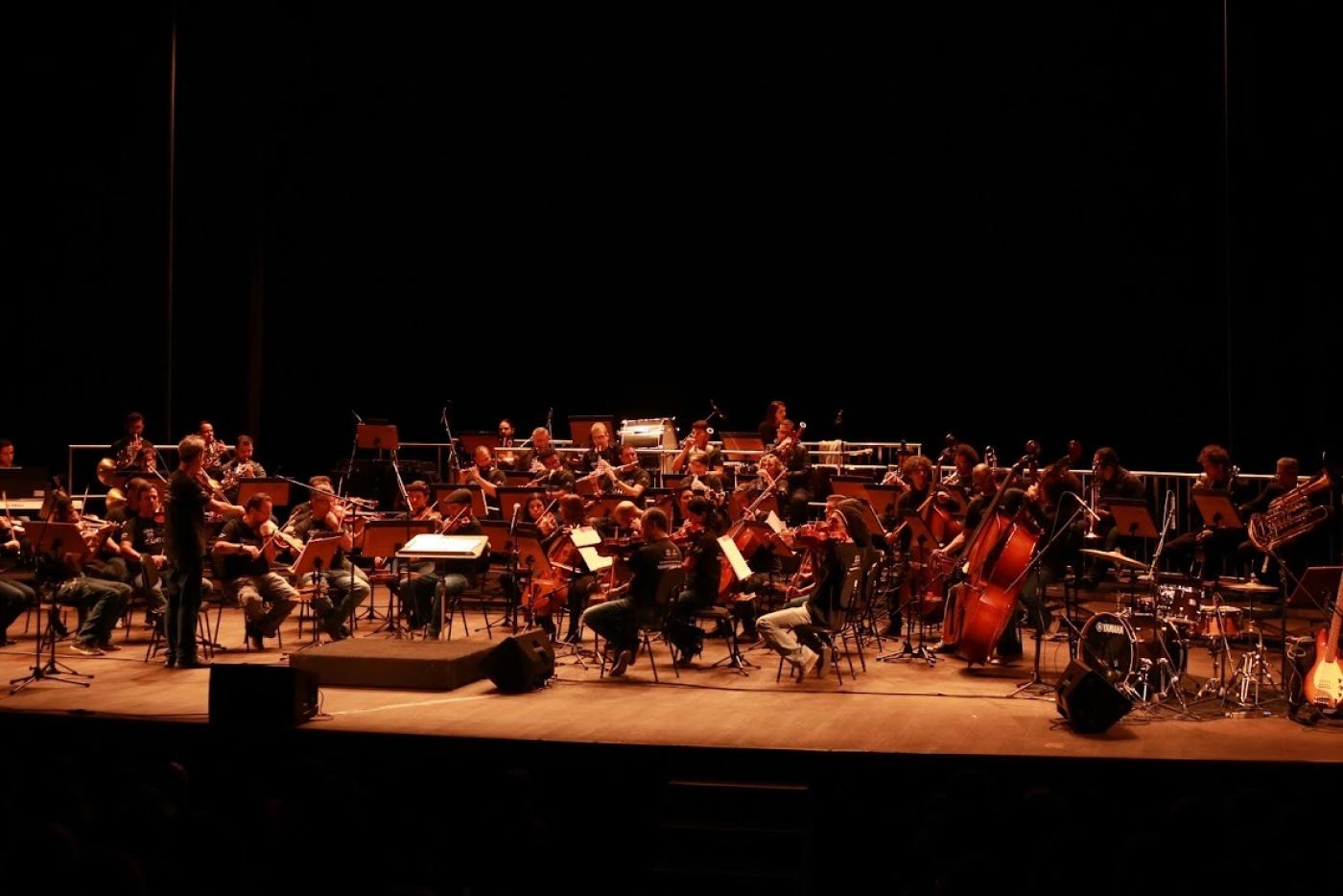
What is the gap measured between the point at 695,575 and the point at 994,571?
92.8 inches

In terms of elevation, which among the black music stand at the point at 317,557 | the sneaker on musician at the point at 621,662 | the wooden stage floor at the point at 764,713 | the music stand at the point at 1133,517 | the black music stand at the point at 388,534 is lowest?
the wooden stage floor at the point at 764,713

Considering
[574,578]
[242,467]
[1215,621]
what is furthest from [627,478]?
[1215,621]

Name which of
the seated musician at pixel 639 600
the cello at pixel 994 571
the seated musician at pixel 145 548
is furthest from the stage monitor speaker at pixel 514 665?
the seated musician at pixel 145 548

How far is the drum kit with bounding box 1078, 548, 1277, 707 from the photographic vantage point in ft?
30.8

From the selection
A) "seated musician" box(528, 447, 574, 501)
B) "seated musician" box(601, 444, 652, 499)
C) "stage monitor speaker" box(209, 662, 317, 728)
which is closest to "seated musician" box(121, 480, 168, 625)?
"seated musician" box(528, 447, 574, 501)

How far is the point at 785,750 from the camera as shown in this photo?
7680 mm

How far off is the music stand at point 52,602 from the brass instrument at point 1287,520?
8569 millimetres

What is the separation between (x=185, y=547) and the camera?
10.7 meters

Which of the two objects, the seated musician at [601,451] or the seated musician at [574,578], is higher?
the seated musician at [601,451]

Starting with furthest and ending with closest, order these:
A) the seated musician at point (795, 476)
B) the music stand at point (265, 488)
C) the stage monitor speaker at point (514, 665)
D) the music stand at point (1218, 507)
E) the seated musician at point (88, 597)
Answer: the seated musician at point (795, 476), the music stand at point (265, 488), the seated musician at point (88, 597), the music stand at point (1218, 507), the stage monitor speaker at point (514, 665)

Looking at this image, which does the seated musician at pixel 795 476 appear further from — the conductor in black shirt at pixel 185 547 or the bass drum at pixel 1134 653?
the conductor in black shirt at pixel 185 547

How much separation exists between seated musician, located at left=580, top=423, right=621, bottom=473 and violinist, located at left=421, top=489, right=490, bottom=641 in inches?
111

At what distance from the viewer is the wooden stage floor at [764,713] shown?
26.7 feet

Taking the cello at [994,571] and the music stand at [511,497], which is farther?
the music stand at [511,497]
